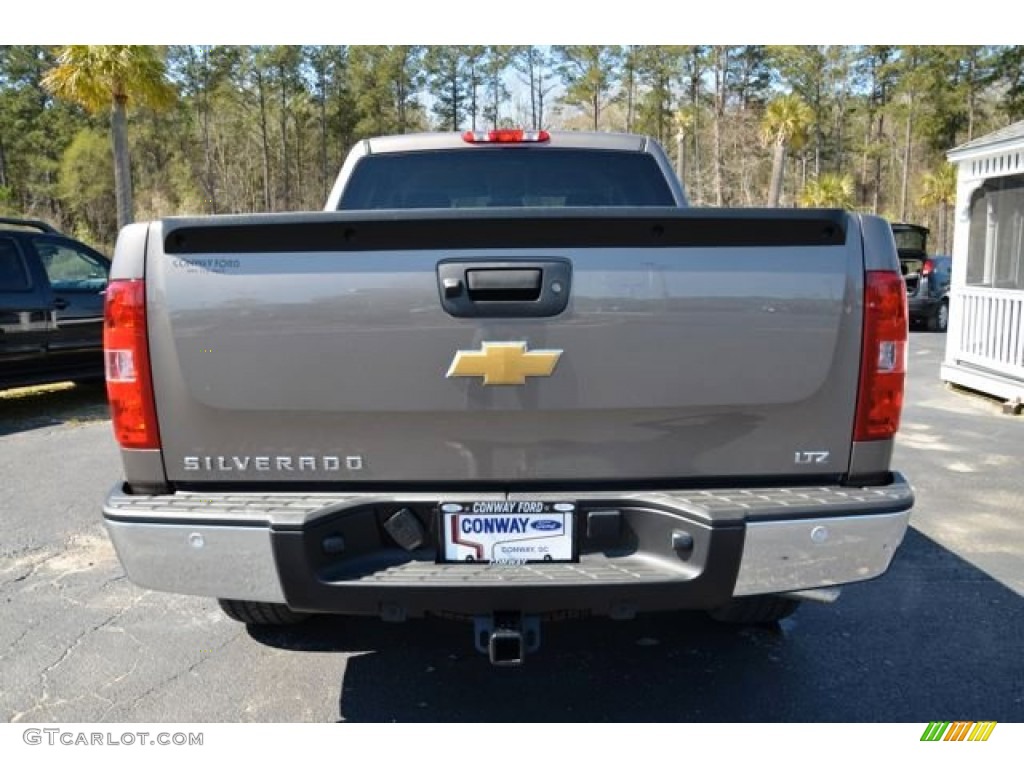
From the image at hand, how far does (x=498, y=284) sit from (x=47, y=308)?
7.68m

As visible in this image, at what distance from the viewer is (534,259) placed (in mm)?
2271

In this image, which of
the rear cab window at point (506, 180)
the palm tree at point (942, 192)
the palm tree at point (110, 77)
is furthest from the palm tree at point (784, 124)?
the rear cab window at point (506, 180)

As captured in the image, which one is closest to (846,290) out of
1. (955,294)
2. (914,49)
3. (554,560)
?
(554,560)

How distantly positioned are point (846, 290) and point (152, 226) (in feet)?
6.56

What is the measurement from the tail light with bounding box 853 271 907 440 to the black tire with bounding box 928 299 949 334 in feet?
50.0

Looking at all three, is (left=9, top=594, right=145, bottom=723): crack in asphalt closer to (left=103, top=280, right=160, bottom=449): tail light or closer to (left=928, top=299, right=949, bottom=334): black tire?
(left=103, top=280, right=160, bottom=449): tail light

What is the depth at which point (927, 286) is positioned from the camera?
51.3 ft

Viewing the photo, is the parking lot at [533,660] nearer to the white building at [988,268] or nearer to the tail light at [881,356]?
the tail light at [881,356]

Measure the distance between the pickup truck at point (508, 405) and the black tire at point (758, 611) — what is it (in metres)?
0.82

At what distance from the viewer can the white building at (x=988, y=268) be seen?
888 cm

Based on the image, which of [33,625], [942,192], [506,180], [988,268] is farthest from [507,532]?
[942,192]

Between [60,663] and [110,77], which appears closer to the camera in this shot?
[60,663]

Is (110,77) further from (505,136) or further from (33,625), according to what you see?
(33,625)

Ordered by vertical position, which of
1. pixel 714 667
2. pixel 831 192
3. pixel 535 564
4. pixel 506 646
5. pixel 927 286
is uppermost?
pixel 831 192
